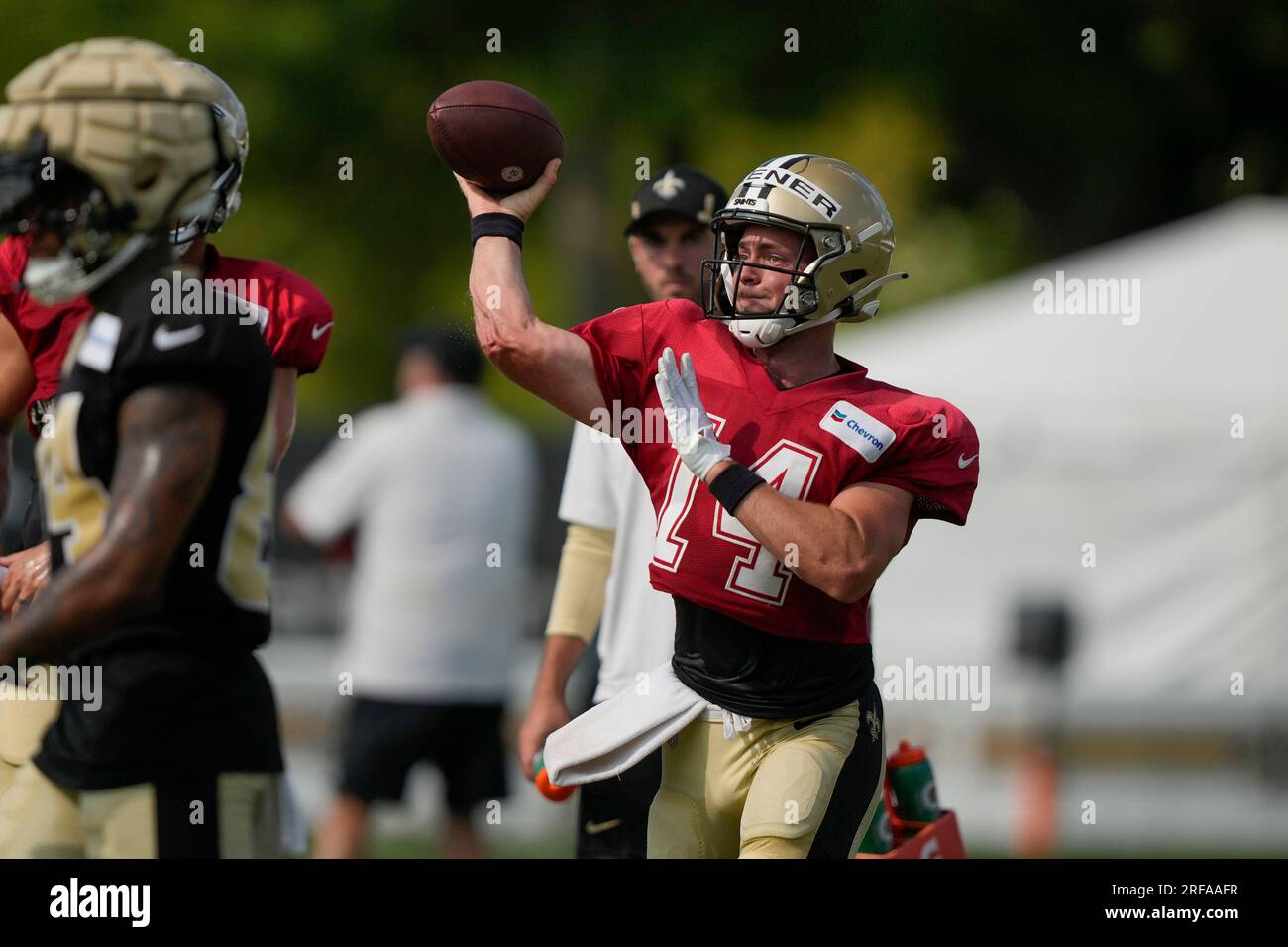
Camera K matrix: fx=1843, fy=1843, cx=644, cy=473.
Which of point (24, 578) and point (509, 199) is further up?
point (509, 199)

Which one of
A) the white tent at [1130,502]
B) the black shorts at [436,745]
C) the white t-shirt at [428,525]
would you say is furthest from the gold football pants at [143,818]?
the white tent at [1130,502]

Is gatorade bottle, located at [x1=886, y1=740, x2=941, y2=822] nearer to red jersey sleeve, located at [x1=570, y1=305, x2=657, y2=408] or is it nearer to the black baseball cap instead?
red jersey sleeve, located at [x1=570, y1=305, x2=657, y2=408]

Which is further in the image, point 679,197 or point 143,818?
point 679,197

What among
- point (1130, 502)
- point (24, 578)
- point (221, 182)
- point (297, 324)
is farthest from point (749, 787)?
point (1130, 502)

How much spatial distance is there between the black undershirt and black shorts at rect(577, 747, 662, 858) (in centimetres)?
47

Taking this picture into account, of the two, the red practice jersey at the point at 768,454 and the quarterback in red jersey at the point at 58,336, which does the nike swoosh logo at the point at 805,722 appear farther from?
the quarterback in red jersey at the point at 58,336

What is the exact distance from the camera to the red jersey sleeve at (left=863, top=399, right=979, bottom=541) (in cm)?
388

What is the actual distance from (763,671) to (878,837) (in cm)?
69

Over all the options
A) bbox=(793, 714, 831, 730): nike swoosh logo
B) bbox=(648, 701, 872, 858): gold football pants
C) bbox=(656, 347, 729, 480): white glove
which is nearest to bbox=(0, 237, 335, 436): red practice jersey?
bbox=(656, 347, 729, 480): white glove

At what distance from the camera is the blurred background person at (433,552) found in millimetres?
7371

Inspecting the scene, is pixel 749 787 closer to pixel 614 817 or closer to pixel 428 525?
pixel 614 817

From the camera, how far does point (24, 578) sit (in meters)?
3.73

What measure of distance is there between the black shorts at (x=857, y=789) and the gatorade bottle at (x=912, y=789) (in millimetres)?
460
